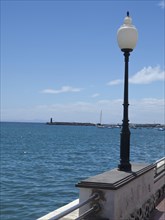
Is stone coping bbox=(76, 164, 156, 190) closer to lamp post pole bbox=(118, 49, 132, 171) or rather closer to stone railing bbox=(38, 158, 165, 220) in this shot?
stone railing bbox=(38, 158, 165, 220)

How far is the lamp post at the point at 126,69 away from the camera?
27.8 feet

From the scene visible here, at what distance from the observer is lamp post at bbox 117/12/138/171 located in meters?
8.47

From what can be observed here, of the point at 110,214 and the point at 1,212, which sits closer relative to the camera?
the point at 110,214

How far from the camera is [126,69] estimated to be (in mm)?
8539

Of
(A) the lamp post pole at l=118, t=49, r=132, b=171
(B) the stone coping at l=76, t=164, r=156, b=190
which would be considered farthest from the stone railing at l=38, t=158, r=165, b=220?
(A) the lamp post pole at l=118, t=49, r=132, b=171

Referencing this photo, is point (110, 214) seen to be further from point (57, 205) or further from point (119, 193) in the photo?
point (57, 205)

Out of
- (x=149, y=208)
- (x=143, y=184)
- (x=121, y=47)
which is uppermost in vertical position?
(x=121, y=47)

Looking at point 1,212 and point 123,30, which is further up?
point 123,30

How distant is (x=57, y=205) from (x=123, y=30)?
11.9m

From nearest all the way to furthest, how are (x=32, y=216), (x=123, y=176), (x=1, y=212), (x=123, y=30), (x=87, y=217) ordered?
(x=87, y=217) → (x=123, y=176) → (x=123, y=30) → (x=32, y=216) → (x=1, y=212)

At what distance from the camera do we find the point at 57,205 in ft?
62.1

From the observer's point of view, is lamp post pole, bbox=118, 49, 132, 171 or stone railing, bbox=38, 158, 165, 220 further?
lamp post pole, bbox=118, 49, 132, 171

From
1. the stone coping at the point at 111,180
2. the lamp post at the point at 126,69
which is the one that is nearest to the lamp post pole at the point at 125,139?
the lamp post at the point at 126,69

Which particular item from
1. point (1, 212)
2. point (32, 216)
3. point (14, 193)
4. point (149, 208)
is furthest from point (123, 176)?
point (14, 193)
